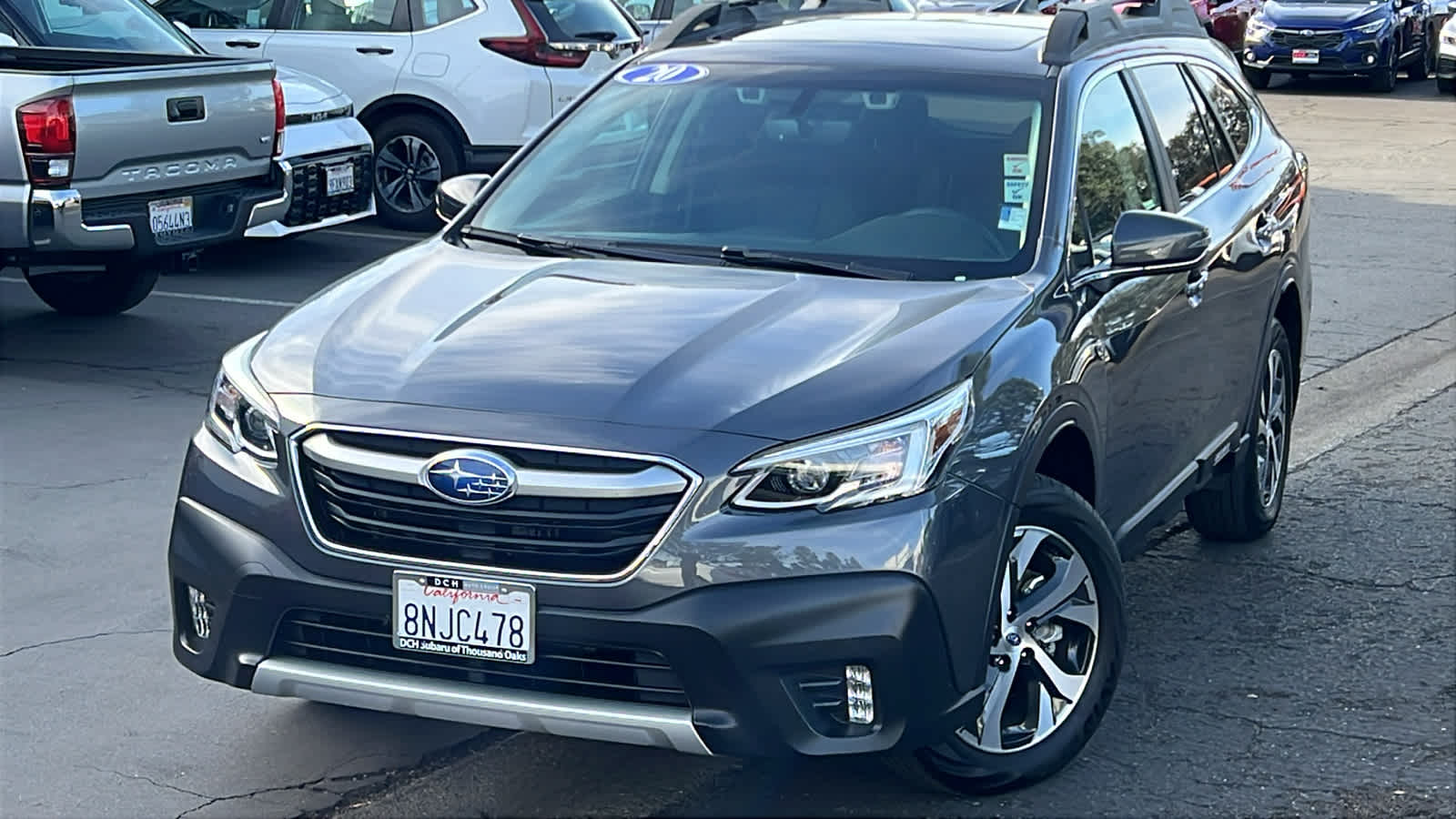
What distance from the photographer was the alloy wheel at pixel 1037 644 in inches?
177

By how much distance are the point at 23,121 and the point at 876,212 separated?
478cm

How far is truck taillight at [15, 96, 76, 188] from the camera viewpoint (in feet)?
28.3

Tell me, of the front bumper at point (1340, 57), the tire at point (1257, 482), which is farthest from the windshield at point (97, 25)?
the front bumper at point (1340, 57)

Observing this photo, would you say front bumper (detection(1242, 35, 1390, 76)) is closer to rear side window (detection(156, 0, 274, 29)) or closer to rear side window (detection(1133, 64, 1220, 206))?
rear side window (detection(156, 0, 274, 29))

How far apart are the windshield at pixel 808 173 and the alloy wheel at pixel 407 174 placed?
793cm

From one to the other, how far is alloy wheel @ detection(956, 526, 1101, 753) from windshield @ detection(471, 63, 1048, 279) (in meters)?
0.76

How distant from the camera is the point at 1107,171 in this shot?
5.52 metres

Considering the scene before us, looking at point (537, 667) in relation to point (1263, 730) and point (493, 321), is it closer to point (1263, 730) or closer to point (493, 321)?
point (493, 321)

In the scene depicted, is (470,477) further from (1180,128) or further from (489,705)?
(1180,128)

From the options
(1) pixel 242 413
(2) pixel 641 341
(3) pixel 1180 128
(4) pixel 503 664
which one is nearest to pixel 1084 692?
(2) pixel 641 341

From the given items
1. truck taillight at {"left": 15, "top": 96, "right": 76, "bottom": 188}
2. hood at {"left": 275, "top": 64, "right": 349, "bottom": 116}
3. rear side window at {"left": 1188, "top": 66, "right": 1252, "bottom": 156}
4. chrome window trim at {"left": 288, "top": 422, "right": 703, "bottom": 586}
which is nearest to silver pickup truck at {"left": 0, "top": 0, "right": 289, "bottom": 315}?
truck taillight at {"left": 15, "top": 96, "right": 76, "bottom": 188}

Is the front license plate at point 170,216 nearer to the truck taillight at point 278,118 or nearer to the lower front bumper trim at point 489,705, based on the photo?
the truck taillight at point 278,118

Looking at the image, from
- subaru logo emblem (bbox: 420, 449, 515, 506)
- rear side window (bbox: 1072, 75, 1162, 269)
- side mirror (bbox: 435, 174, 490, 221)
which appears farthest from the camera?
side mirror (bbox: 435, 174, 490, 221)

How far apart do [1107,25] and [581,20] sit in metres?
8.14
